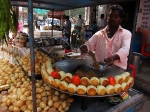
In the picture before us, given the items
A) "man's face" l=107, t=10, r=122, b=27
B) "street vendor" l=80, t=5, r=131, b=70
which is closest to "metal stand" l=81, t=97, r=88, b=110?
"street vendor" l=80, t=5, r=131, b=70

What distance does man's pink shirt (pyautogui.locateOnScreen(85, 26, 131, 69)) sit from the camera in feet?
6.83

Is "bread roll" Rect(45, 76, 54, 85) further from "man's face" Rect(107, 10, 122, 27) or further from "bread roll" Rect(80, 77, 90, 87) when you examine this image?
"man's face" Rect(107, 10, 122, 27)

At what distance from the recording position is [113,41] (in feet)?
7.47

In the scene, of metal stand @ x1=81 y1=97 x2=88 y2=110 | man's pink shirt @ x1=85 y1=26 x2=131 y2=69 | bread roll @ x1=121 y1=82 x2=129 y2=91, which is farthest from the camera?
man's pink shirt @ x1=85 y1=26 x2=131 y2=69

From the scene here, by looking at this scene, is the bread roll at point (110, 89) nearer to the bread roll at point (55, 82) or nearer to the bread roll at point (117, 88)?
the bread roll at point (117, 88)

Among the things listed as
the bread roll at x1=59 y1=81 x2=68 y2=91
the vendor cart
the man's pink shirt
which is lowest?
the vendor cart

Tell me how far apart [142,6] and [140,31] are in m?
1.11

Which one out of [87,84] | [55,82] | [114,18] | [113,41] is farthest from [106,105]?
[114,18]

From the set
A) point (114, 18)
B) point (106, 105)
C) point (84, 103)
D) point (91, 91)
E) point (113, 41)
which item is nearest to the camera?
point (91, 91)

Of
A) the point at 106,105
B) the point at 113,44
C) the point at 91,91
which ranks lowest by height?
the point at 106,105

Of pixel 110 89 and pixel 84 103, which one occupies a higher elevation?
pixel 110 89

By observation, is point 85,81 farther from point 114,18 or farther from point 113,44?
point 114,18

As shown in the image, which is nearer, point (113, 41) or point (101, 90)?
point (101, 90)

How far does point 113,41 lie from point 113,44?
5 centimetres
